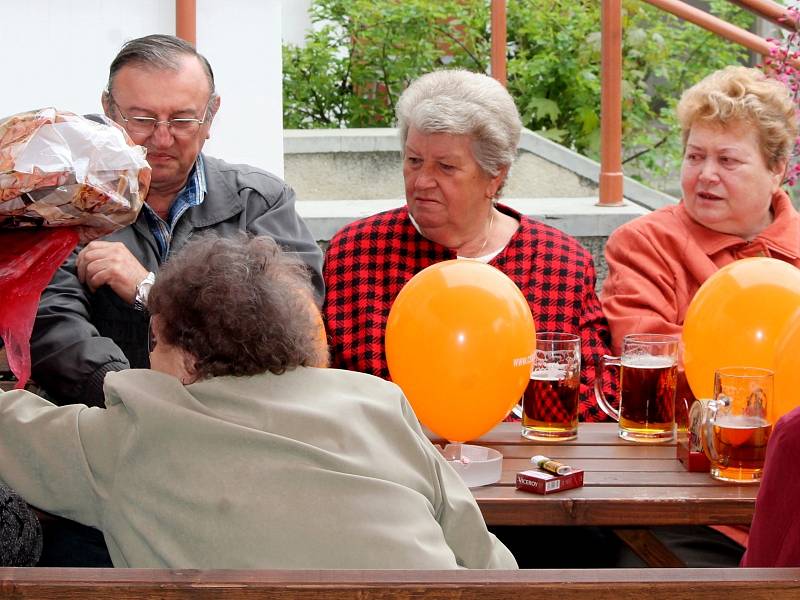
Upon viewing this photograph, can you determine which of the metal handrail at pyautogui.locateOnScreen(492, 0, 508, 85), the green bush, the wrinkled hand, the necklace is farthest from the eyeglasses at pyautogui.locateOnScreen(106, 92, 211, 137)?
the green bush

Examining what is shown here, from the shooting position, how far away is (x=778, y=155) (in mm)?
3094

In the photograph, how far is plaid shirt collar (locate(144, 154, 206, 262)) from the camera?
2877 mm

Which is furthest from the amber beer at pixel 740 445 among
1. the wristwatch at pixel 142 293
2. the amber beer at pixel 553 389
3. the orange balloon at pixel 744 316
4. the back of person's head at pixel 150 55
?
the back of person's head at pixel 150 55

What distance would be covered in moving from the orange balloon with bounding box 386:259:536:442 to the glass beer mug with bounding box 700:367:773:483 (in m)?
0.35

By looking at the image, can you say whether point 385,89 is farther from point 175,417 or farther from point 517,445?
point 175,417

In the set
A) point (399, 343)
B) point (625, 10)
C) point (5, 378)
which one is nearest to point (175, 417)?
point (399, 343)

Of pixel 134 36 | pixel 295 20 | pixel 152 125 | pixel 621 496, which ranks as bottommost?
pixel 621 496

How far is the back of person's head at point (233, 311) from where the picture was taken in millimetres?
1630

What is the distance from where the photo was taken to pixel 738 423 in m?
2.06

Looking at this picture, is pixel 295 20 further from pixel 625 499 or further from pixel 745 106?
pixel 625 499

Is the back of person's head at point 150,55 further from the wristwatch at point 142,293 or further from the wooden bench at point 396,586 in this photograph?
the wooden bench at point 396,586

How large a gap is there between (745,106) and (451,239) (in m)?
0.84

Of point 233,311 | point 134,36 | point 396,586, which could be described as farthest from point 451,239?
point 396,586

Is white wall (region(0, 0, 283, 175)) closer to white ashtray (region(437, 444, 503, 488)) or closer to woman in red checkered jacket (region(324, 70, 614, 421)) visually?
woman in red checkered jacket (region(324, 70, 614, 421))
